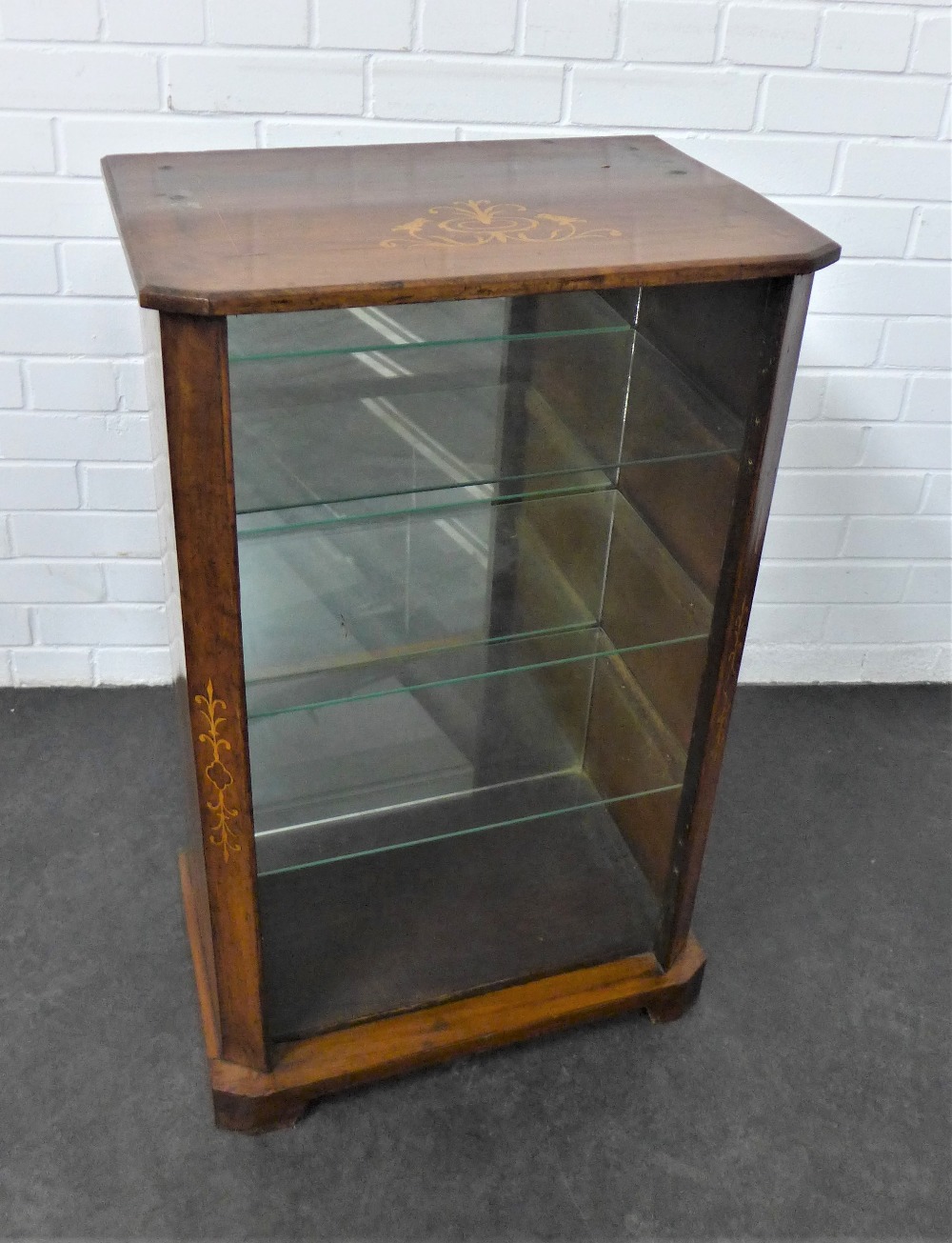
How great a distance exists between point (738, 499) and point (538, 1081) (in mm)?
828

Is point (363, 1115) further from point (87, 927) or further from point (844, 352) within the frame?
point (844, 352)

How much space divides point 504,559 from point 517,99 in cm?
70

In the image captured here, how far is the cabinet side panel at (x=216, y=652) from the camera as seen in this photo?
1.14 m

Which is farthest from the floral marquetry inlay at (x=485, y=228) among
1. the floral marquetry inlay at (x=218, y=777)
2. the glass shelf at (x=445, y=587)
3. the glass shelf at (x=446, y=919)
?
the glass shelf at (x=446, y=919)

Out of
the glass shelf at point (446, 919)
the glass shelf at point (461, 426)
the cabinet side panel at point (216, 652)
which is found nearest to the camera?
the cabinet side panel at point (216, 652)

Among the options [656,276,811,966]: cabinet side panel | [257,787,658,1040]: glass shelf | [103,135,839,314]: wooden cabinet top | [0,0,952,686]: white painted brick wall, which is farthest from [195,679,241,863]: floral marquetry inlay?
[0,0,952,686]: white painted brick wall

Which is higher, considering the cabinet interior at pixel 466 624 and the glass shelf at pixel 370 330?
the glass shelf at pixel 370 330

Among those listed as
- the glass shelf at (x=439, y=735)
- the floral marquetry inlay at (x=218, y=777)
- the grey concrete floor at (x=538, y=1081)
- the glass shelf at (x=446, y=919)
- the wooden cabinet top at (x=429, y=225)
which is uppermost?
the wooden cabinet top at (x=429, y=225)

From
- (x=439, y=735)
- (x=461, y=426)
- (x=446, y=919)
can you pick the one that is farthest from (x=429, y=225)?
(x=446, y=919)

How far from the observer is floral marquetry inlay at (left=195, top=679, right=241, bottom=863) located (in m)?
1.32

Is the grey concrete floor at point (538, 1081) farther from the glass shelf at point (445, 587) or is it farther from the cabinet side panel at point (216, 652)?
the glass shelf at point (445, 587)

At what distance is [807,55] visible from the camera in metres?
1.89

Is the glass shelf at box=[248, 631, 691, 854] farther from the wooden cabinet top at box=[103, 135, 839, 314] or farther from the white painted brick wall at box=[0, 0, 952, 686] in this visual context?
the white painted brick wall at box=[0, 0, 952, 686]

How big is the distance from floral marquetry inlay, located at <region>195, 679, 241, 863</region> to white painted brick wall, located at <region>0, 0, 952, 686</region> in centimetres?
88
